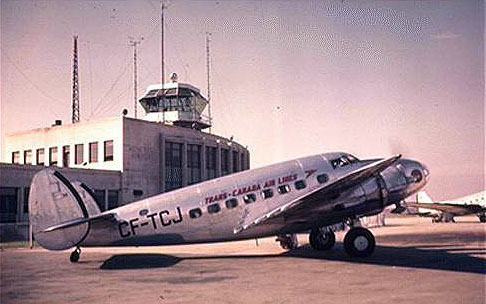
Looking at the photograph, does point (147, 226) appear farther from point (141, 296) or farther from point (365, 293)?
point (365, 293)

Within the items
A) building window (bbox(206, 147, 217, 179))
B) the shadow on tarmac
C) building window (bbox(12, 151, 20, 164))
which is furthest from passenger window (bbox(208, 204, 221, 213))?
building window (bbox(12, 151, 20, 164))

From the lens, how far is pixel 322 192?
16766 mm

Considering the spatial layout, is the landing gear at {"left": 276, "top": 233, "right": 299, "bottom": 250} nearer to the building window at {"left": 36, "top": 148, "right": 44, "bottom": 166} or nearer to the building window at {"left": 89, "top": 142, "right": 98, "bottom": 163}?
the building window at {"left": 89, "top": 142, "right": 98, "bottom": 163}

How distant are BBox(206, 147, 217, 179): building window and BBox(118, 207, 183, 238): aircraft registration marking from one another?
39.6 m

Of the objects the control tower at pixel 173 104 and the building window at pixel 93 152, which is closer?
the building window at pixel 93 152

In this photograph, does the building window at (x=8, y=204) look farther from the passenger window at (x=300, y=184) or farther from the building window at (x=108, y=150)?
the passenger window at (x=300, y=184)

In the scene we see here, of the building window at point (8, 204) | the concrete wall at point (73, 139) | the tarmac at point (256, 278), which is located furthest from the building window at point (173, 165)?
the tarmac at point (256, 278)

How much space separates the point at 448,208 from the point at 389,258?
36107 millimetres

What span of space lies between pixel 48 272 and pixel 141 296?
21.6ft

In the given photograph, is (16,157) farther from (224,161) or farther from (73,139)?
(224,161)

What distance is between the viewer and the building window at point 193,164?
5512 cm

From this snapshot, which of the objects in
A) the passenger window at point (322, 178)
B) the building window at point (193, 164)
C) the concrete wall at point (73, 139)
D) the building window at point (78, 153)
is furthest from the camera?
the building window at point (193, 164)

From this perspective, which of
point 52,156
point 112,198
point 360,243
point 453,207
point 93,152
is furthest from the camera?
point 52,156

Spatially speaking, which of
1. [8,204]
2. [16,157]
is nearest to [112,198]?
[8,204]
